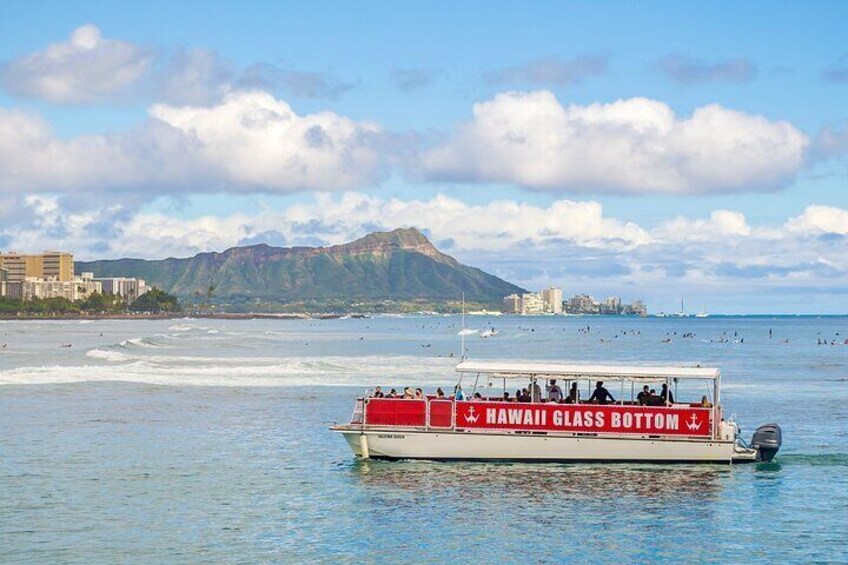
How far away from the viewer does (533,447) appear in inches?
1500

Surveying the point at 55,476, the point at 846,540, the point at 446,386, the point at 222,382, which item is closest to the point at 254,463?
the point at 55,476

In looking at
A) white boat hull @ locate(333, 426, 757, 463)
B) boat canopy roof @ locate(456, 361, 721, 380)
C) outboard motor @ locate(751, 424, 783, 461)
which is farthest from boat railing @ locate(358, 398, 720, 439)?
outboard motor @ locate(751, 424, 783, 461)

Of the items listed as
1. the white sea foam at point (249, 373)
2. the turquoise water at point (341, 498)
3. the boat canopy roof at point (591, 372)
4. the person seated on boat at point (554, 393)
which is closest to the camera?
the turquoise water at point (341, 498)

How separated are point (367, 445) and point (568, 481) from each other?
7101 mm

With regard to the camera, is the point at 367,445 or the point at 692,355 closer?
the point at 367,445

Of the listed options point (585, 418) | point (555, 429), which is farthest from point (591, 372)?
point (555, 429)

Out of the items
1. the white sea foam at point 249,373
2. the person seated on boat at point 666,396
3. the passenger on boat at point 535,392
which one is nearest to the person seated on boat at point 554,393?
the passenger on boat at point 535,392

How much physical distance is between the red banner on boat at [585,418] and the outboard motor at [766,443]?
6.69 ft

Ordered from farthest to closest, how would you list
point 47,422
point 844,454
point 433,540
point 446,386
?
point 446,386 → point 47,422 → point 844,454 → point 433,540

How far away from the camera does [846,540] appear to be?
2814cm

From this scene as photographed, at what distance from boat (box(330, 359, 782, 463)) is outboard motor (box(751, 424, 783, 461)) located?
0.11ft

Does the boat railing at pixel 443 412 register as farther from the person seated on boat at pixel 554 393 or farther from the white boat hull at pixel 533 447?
the person seated on boat at pixel 554 393

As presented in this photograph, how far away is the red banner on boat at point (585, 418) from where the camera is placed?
3794 cm

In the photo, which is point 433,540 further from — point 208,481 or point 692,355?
point 692,355
